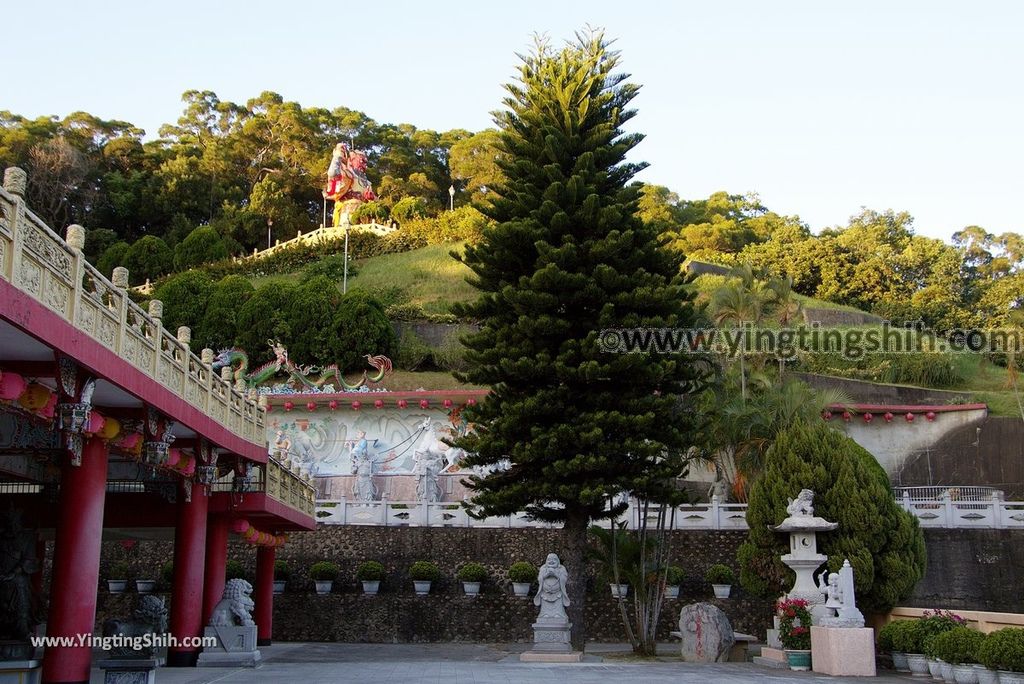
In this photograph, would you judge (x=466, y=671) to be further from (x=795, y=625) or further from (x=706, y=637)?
(x=795, y=625)

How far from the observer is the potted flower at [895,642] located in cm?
1380

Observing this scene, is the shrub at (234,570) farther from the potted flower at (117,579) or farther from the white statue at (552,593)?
the white statue at (552,593)

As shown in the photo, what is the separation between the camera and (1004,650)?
35.3 ft

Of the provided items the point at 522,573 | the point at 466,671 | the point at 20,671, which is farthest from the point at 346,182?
the point at 20,671

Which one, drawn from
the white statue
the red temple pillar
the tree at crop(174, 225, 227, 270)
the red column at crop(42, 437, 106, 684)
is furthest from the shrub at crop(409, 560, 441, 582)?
the tree at crop(174, 225, 227, 270)

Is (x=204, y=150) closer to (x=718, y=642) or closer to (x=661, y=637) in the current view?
(x=661, y=637)

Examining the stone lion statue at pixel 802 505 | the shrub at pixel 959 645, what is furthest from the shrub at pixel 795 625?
the shrub at pixel 959 645

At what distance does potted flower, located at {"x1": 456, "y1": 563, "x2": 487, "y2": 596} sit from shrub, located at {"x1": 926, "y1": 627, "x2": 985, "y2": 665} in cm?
1025

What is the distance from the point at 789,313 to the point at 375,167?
38072 millimetres

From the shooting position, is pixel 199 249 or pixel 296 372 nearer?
pixel 296 372

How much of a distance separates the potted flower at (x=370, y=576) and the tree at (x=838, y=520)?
24.3 ft

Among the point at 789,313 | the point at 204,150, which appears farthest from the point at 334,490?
the point at 204,150

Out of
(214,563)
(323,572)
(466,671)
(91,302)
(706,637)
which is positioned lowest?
(466,671)

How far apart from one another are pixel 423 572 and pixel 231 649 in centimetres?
718
